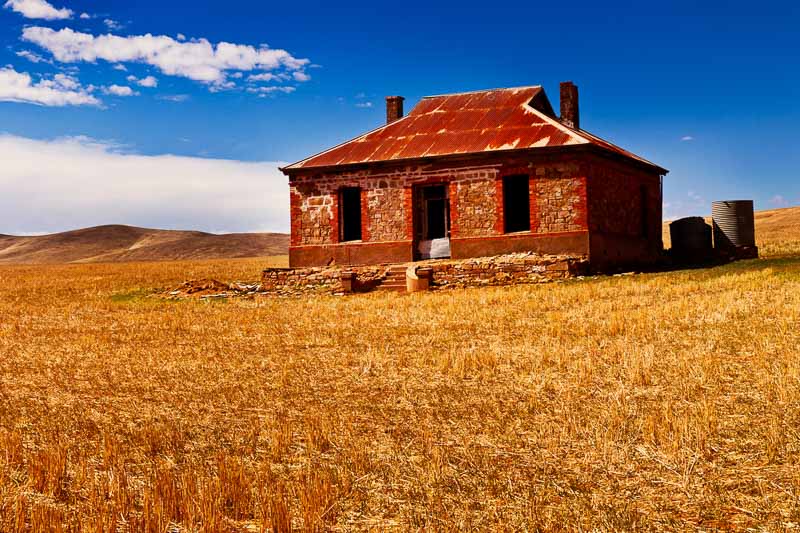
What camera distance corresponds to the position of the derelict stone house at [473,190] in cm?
Answer: 2322

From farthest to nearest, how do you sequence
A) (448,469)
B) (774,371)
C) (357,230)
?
(357,230)
(774,371)
(448,469)

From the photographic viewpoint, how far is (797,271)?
19.2 meters

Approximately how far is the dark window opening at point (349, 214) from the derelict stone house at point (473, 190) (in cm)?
3

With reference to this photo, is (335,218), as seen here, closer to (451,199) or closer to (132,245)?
(451,199)

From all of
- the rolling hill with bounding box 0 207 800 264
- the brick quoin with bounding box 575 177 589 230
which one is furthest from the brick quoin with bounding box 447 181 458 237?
the rolling hill with bounding box 0 207 800 264

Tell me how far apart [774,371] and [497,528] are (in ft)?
16.6

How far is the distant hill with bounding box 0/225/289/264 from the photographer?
387 ft

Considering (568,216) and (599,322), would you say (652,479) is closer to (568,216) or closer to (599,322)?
(599,322)

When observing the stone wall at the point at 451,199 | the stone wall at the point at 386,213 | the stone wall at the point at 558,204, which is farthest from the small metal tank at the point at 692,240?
the stone wall at the point at 386,213

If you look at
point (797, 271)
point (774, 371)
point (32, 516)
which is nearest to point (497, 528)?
point (32, 516)

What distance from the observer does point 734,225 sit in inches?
1056

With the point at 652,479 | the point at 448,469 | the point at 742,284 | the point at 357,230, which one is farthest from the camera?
the point at 357,230

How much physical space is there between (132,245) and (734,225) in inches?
5038

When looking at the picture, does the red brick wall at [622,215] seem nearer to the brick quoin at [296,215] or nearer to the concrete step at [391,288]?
the concrete step at [391,288]
